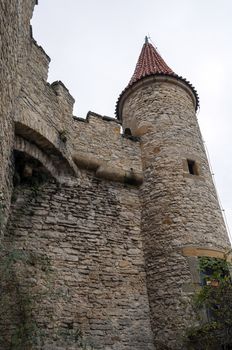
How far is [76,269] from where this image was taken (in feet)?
18.8

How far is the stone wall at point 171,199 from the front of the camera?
5.70 m

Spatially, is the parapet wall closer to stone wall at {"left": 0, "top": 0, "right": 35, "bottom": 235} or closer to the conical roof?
stone wall at {"left": 0, "top": 0, "right": 35, "bottom": 235}

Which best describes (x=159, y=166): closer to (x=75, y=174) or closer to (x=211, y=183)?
(x=211, y=183)

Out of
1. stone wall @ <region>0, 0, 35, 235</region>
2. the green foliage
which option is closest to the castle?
stone wall @ <region>0, 0, 35, 235</region>

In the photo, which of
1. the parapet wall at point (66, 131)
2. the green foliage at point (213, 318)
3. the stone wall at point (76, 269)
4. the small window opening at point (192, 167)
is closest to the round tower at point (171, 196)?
the small window opening at point (192, 167)

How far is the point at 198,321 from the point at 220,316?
0.66 meters

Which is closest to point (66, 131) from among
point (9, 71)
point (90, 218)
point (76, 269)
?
point (90, 218)

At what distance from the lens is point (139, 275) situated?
6156mm

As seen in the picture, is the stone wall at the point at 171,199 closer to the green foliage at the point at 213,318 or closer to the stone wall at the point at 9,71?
the green foliage at the point at 213,318

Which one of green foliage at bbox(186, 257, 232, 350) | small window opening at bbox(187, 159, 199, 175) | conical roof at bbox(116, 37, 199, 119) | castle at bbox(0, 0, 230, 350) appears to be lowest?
green foliage at bbox(186, 257, 232, 350)


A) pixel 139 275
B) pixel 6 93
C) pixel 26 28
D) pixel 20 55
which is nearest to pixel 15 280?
pixel 139 275

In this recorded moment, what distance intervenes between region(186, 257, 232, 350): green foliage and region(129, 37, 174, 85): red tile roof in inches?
207

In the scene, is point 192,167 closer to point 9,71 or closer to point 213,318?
point 213,318

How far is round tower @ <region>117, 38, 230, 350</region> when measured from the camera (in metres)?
A: 5.73
